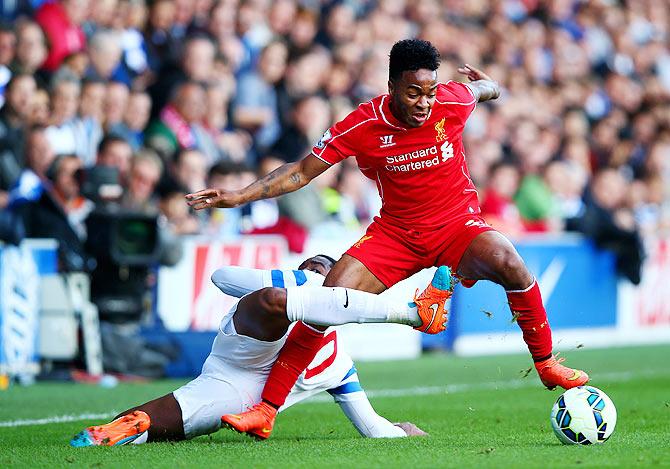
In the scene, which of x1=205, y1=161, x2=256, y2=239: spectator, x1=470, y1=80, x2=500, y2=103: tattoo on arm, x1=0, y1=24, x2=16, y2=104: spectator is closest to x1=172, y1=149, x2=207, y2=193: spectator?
x1=205, y1=161, x2=256, y2=239: spectator

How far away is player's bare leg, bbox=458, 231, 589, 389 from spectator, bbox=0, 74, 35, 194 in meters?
5.35

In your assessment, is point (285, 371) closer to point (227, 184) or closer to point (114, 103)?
point (227, 184)

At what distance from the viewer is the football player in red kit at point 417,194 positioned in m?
7.35

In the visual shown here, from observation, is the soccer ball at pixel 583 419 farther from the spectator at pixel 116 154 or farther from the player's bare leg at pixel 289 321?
the spectator at pixel 116 154

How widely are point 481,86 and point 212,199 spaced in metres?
2.00

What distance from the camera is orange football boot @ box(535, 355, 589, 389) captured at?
717cm

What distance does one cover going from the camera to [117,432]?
22.3 feet

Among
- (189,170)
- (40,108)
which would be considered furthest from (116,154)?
(189,170)

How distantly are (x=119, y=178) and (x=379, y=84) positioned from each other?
550cm

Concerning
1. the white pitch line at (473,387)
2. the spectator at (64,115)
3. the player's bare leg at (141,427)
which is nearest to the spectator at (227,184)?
the spectator at (64,115)

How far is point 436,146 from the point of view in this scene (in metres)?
7.61

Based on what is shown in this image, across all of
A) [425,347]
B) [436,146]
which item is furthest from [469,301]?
[436,146]

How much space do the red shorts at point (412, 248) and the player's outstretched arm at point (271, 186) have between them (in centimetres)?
52

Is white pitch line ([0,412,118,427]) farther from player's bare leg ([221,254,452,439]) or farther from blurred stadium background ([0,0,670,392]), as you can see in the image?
→ blurred stadium background ([0,0,670,392])
